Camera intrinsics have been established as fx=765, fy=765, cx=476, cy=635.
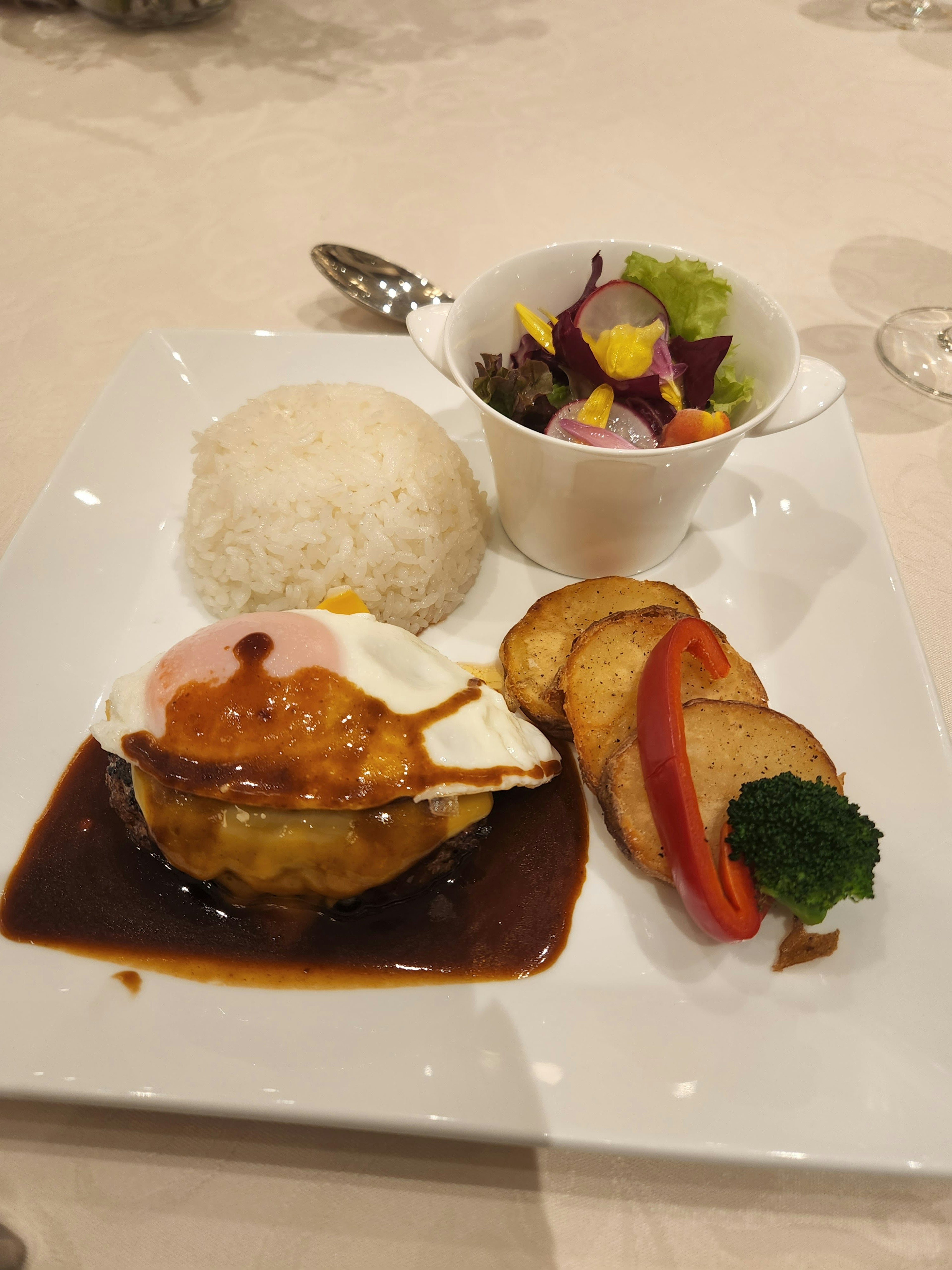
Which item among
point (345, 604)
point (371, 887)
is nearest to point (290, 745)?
point (371, 887)

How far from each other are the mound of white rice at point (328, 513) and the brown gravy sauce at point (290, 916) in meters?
0.75

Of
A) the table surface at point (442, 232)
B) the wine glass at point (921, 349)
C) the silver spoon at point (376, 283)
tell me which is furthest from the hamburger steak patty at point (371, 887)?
the wine glass at point (921, 349)

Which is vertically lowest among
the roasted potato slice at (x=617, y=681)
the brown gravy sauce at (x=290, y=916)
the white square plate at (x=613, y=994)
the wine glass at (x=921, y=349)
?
the brown gravy sauce at (x=290, y=916)

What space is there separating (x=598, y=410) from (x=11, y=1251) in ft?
7.77

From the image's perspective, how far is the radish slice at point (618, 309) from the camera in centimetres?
237

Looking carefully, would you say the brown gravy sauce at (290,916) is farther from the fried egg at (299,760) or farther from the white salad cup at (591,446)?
the white salad cup at (591,446)

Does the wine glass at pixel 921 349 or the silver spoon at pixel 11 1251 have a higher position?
the wine glass at pixel 921 349

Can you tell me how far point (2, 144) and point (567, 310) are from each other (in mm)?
3864

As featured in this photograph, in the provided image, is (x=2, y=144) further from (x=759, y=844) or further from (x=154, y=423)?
(x=759, y=844)

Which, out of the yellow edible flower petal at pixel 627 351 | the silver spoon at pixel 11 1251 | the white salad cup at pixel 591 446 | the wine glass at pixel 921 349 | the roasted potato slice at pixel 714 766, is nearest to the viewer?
the silver spoon at pixel 11 1251

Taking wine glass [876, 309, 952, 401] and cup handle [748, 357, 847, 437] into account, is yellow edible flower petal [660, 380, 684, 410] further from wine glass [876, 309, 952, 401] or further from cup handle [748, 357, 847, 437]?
wine glass [876, 309, 952, 401]

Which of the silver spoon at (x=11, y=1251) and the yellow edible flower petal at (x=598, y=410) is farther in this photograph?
the yellow edible flower petal at (x=598, y=410)

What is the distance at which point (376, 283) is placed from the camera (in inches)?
132

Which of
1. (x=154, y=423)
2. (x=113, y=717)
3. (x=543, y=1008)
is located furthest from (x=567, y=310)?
(x=543, y=1008)
